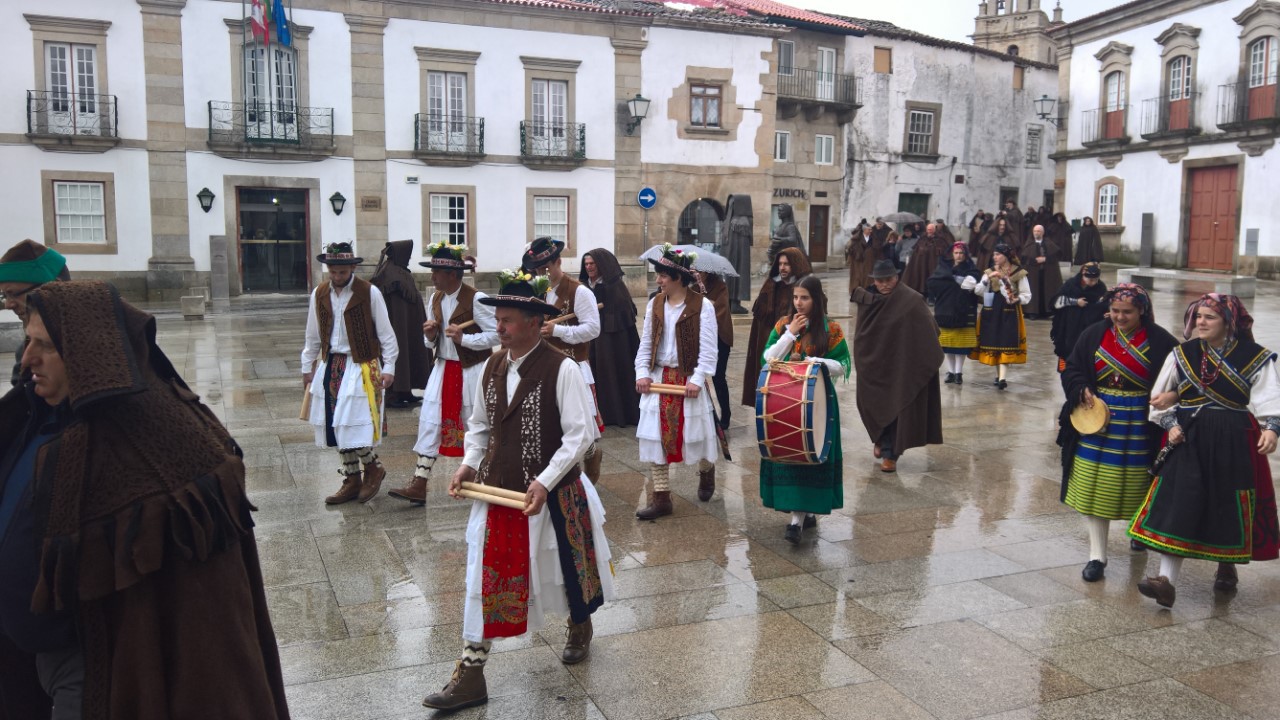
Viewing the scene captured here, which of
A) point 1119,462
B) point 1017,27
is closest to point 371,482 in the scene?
point 1119,462

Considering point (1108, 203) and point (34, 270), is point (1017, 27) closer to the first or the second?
point (1108, 203)

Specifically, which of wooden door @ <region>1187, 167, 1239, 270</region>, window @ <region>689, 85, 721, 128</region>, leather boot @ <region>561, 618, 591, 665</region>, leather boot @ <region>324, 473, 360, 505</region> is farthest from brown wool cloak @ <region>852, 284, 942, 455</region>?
wooden door @ <region>1187, 167, 1239, 270</region>

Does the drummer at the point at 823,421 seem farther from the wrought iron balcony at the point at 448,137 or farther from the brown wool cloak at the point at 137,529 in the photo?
the wrought iron balcony at the point at 448,137

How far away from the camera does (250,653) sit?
9.22ft

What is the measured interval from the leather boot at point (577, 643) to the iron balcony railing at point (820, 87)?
104 feet

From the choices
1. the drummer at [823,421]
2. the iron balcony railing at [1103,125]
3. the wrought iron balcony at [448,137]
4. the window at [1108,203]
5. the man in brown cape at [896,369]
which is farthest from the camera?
the window at [1108,203]

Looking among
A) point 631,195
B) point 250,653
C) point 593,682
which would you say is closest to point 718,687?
point 593,682

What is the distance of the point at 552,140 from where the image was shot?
27.4 metres

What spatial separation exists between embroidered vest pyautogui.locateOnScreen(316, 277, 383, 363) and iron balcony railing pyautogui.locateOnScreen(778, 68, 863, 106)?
29.5 metres

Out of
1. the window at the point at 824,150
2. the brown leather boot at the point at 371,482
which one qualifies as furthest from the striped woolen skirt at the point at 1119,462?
the window at the point at 824,150

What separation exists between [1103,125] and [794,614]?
3260 centimetres

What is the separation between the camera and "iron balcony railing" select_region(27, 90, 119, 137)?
74.6ft

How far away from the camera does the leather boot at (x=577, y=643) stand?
180 inches

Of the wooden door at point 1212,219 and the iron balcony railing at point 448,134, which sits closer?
the iron balcony railing at point 448,134
